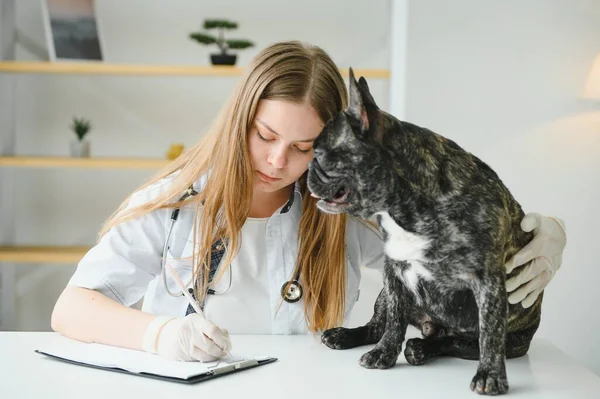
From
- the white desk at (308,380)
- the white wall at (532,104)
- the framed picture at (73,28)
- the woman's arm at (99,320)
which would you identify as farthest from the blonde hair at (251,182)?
the framed picture at (73,28)

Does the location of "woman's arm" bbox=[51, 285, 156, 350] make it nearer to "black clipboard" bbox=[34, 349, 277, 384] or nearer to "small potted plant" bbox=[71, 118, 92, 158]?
"black clipboard" bbox=[34, 349, 277, 384]

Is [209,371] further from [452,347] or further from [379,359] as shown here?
[452,347]

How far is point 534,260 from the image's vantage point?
1240 millimetres

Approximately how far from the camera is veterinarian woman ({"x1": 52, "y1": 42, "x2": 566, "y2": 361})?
134 centimetres

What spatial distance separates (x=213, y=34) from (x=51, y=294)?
4.51 feet

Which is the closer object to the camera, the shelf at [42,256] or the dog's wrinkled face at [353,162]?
the dog's wrinkled face at [353,162]

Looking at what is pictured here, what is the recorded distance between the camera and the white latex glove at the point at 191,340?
3.86ft

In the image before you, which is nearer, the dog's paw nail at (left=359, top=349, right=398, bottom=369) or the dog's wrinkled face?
the dog's wrinkled face

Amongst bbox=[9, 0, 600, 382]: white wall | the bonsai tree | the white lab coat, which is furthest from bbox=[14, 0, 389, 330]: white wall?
the white lab coat

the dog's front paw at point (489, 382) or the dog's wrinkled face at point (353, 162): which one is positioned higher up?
the dog's wrinkled face at point (353, 162)

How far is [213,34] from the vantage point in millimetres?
3246

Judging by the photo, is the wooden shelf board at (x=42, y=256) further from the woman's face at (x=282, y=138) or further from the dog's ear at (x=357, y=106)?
the dog's ear at (x=357, y=106)

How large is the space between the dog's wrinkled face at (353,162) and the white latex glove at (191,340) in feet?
0.90

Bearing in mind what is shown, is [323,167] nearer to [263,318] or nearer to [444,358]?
[444,358]
